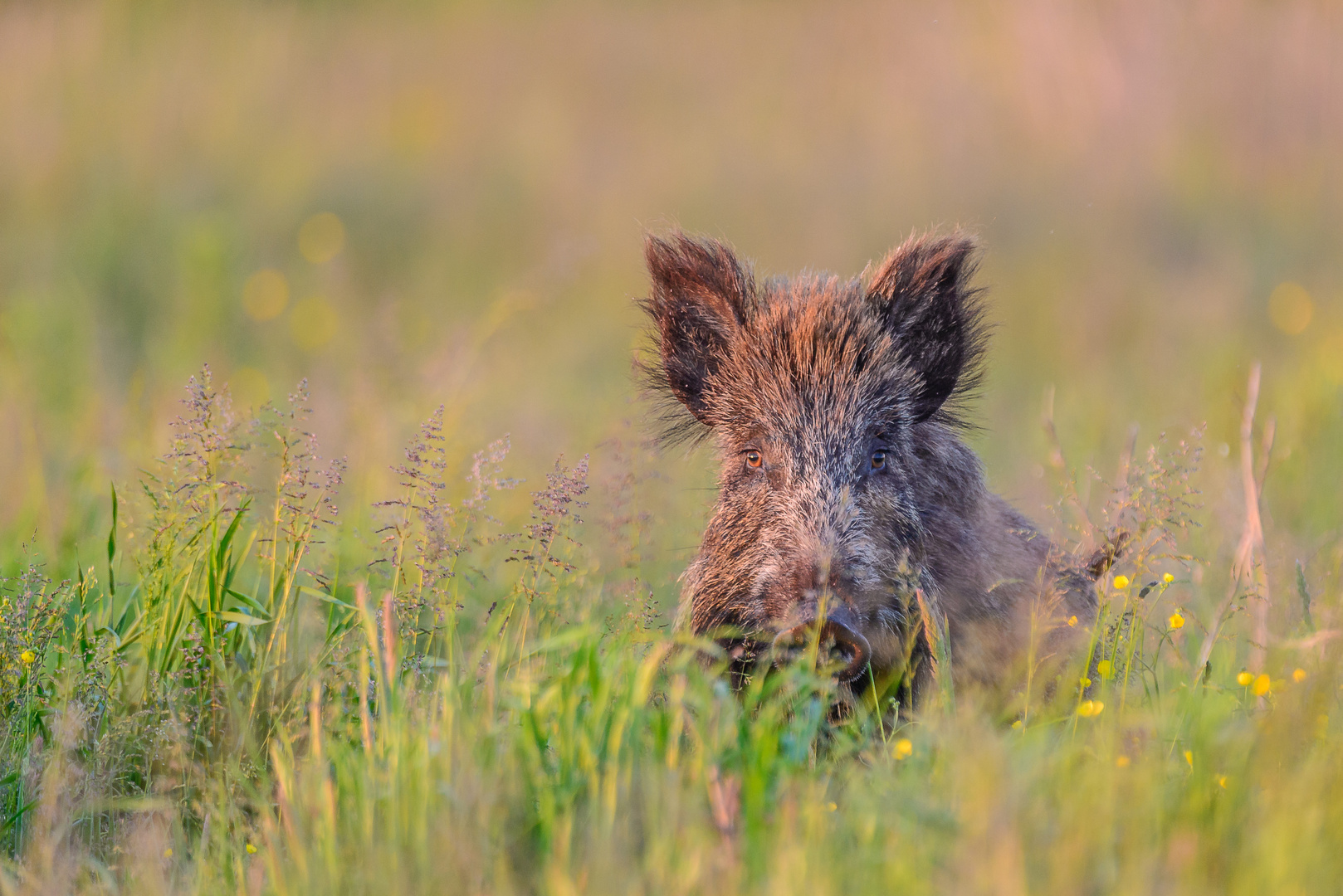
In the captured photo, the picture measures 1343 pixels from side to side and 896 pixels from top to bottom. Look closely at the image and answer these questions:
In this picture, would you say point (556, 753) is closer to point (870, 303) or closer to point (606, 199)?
point (870, 303)

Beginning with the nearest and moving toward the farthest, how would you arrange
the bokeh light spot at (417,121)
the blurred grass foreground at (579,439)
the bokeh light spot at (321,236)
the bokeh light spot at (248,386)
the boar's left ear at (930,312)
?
the blurred grass foreground at (579,439), the boar's left ear at (930,312), the bokeh light spot at (248,386), the bokeh light spot at (321,236), the bokeh light spot at (417,121)

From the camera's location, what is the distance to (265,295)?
12.0 meters

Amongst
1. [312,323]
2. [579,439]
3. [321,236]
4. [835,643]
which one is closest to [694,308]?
[835,643]

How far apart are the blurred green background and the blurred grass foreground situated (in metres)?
0.07

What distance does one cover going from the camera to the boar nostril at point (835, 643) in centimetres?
377

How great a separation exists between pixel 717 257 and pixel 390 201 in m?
10.2

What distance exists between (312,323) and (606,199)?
436 cm

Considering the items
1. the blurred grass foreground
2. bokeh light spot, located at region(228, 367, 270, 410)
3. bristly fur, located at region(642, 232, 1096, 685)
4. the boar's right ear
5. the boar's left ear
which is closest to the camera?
the blurred grass foreground

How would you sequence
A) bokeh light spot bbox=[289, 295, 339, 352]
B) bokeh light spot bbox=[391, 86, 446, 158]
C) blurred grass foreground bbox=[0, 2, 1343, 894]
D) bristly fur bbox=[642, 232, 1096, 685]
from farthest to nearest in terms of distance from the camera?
1. bokeh light spot bbox=[391, 86, 446, 158]
2. bokeh light spot bbox=[289, 295, 339, 352]
3. bristly fur bbox=[642, 232, 1096, 685]
4. blurred grass foreground bbox=[0, 2, 1343, 894]

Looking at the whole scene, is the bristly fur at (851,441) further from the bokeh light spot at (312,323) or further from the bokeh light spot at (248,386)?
the bokeh light spot at (312,323)

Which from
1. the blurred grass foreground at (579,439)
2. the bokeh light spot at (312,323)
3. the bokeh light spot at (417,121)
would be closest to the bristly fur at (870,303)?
the blurred grass foreground at (579,439)

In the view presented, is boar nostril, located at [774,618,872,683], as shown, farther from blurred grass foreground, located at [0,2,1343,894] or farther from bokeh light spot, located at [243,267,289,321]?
bokeh light spot, located at [243,267,289,321]

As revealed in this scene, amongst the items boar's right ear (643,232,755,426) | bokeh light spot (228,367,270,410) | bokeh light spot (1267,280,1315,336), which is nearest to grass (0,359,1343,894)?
boar's right ear (643,232,755,426)

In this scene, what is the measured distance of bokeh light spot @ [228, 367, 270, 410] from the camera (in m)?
8.94
